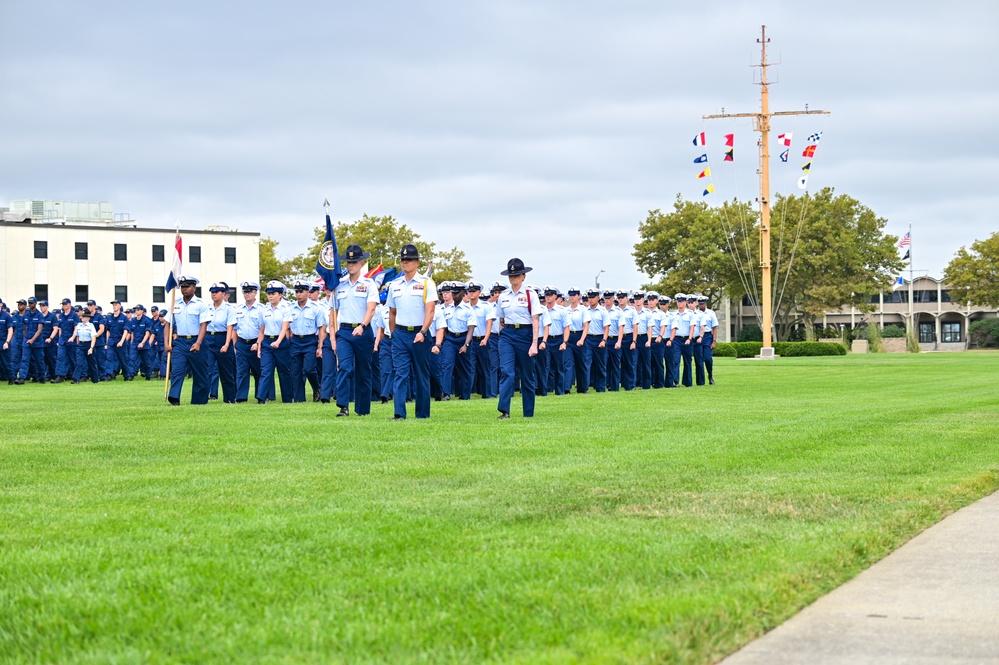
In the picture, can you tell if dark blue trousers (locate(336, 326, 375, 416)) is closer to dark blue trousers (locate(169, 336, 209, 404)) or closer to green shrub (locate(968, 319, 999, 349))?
dark blue trousers (locate(169, 336, 209, 404))

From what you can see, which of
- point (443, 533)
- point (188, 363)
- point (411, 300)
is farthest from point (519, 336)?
point (443, 533)

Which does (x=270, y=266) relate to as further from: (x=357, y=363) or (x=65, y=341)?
(x=357, y=363)

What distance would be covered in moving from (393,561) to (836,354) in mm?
63910

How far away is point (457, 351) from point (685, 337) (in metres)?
8.40

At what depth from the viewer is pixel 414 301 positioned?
52.3 ft

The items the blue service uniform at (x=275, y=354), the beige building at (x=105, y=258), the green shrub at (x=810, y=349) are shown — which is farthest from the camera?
the beige building at (x=105, y=258)

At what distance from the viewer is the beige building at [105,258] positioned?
8038cm

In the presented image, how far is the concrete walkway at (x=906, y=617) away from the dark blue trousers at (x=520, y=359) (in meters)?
9.97

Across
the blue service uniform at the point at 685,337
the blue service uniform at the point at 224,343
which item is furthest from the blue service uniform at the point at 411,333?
the blue service uniform at the point at 685,337

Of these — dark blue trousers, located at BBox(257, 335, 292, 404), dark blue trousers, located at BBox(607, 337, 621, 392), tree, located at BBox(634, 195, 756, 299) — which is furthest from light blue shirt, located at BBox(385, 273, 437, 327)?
tree, located at BBox(634, 195, 756, 299)

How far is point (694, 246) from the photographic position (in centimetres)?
8100

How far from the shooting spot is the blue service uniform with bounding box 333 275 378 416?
1706 centimetres

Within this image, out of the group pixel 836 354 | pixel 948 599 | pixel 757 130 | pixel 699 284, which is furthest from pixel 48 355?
pixel 699 284

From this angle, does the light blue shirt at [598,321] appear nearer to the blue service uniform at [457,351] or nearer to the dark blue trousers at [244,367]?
the blue service uniform at [457,351]
